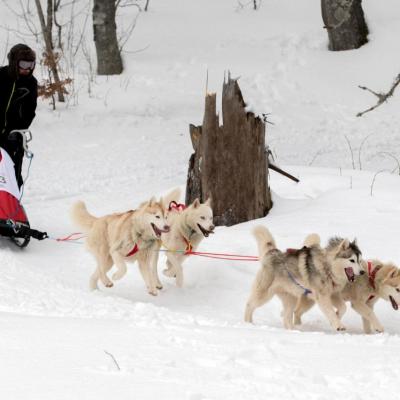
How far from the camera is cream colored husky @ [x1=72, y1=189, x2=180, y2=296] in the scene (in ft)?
19.6

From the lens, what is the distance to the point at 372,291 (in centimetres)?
551

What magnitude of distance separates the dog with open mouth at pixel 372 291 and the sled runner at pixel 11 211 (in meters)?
2.52

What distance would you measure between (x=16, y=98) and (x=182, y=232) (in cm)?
226

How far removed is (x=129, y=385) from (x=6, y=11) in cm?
1389

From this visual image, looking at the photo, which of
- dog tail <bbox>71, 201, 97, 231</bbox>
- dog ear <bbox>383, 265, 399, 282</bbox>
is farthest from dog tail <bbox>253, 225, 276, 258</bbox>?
dog tail <bbox>71, 201, 97, 231</bbox>

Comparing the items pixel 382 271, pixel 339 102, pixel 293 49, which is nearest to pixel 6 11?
pixel 293 49

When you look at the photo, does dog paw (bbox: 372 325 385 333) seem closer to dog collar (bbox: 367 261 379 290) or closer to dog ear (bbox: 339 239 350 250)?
dog collar (bbox: 367 261 379 290)

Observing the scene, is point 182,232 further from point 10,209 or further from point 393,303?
point 393,303

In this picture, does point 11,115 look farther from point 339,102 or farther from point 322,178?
point 339,102

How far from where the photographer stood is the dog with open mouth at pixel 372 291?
213 inches

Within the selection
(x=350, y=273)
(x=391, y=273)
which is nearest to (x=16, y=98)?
(x=350, y=273)

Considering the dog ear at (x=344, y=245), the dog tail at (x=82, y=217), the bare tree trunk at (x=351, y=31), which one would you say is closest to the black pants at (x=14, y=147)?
the dog tail at (x=82, y=217)

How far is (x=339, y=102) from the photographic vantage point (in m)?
13.2

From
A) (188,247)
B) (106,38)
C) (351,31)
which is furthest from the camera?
(351,31)
